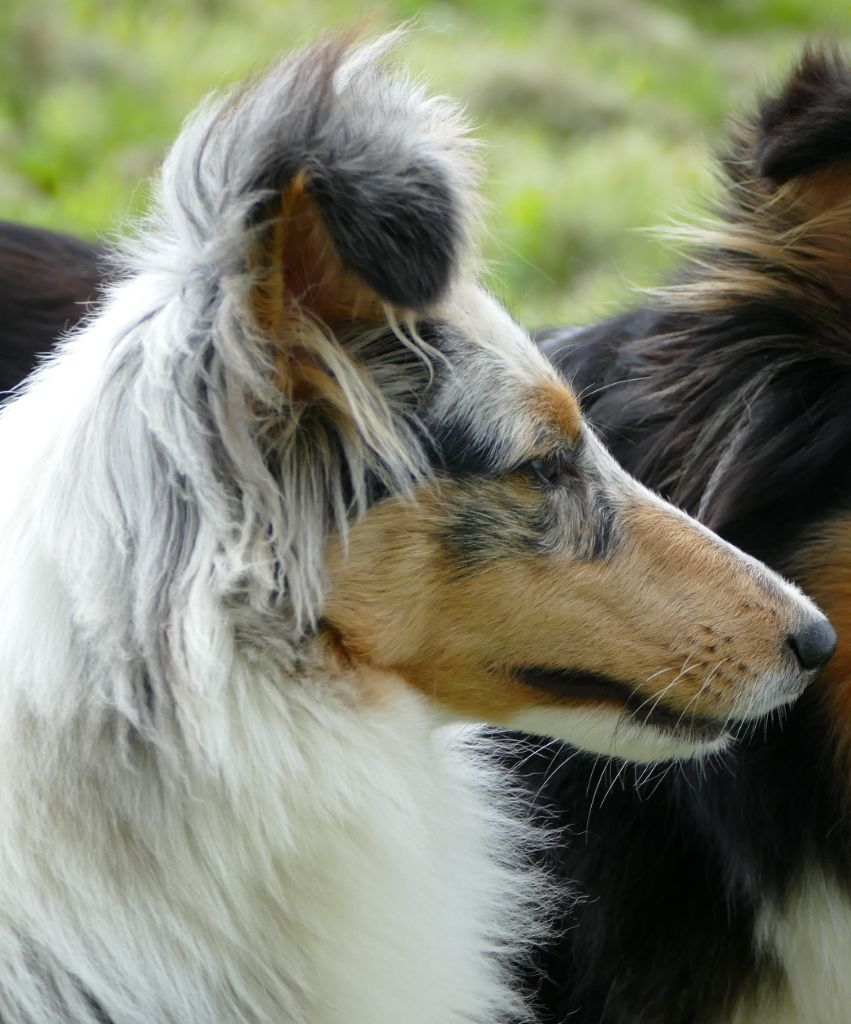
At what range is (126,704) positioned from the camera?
7.18ft

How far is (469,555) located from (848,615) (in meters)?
0.85

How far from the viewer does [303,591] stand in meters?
2.26

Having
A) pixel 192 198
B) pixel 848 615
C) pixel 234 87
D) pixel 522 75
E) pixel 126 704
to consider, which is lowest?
pixel 848 615

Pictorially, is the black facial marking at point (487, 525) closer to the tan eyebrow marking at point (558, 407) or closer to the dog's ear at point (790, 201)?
the tan eyebrow marking at point (558, 407)

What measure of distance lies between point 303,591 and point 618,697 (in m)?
0.60

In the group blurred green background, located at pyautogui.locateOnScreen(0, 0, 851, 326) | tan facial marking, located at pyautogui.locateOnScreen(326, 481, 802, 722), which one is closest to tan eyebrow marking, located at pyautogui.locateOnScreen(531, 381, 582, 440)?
tan facial marking, located at pyautogui.locateOnScreen(326, 481, 802, 722)

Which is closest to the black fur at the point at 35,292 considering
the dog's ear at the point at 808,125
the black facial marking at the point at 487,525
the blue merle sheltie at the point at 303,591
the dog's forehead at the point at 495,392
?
the blue merle sheltie at the point at 303,591

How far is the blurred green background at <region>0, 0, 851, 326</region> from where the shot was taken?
7.08 m

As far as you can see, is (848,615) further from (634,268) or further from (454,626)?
(634,268)

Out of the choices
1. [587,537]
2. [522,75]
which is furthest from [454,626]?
[522,75]

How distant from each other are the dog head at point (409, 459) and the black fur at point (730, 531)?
39cm

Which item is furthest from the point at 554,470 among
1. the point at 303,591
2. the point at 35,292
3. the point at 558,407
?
the point at 35,292

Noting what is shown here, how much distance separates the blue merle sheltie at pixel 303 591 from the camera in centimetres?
219

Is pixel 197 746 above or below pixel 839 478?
above
